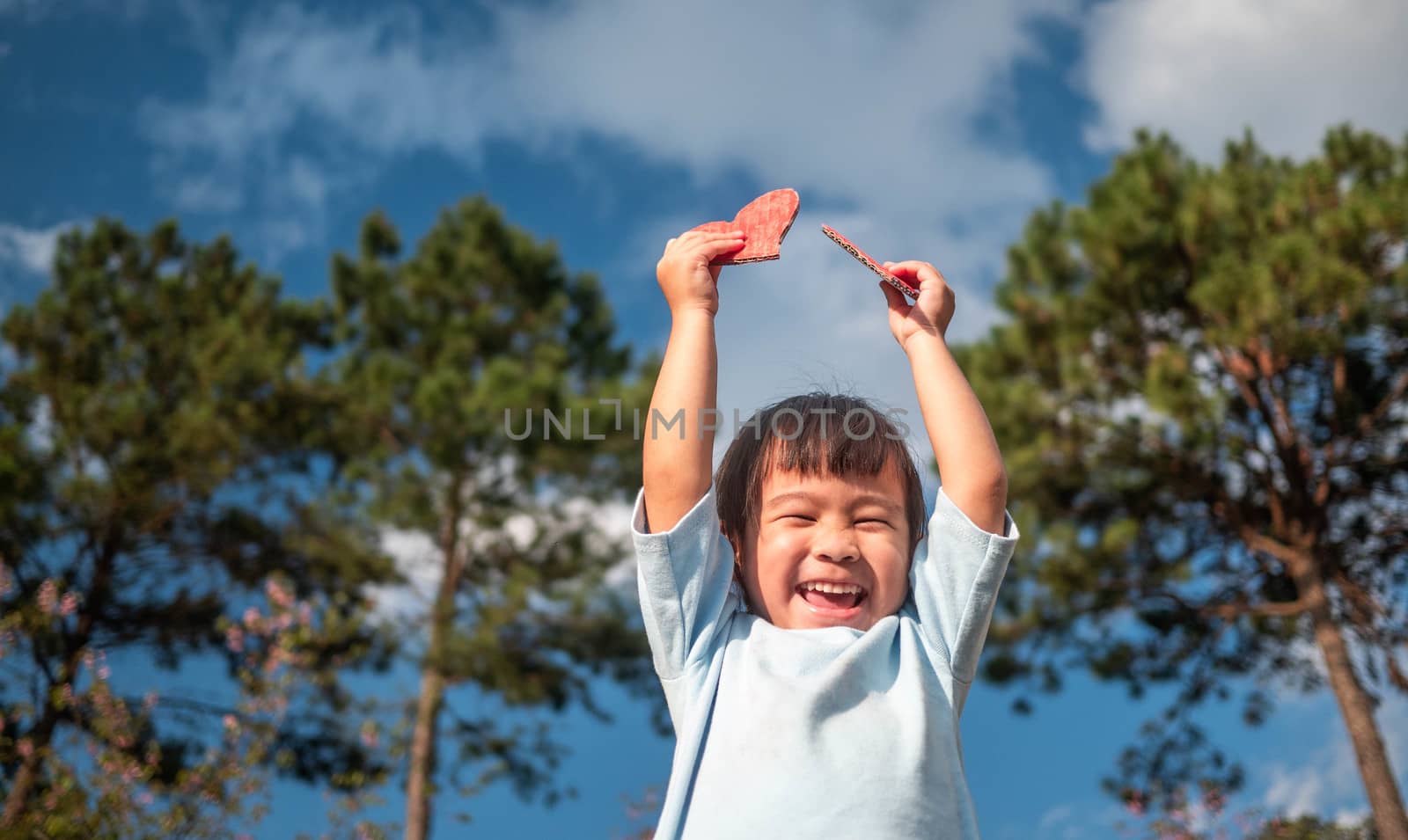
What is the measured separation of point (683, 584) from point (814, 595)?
200mm

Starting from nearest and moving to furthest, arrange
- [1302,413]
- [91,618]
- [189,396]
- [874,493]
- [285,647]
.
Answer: [874,493] → [285,647] → [1302,413] → [91,618] → [189,396]

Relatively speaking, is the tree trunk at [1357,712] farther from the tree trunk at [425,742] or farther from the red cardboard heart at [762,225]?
the red cardboard heart at [762,225]

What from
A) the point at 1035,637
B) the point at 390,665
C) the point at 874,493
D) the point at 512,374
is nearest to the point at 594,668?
the point at 390,665

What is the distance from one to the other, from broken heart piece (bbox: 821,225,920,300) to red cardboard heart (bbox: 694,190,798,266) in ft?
0.28

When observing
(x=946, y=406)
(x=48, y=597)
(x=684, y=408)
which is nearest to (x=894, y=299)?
(x=946, y=406)

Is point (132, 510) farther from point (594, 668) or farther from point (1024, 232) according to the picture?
point (1024, 232)

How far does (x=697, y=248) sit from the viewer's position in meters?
1.59

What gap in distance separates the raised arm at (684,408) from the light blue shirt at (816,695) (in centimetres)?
3

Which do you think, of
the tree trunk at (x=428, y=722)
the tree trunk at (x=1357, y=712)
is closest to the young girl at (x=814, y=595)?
the tree trunk at (x=1357, y=712)

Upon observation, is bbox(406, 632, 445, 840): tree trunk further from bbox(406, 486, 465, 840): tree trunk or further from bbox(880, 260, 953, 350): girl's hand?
bbox(880, 260, 953, 350): girl's hand

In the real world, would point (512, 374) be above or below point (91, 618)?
above

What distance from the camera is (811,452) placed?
5.11 feet

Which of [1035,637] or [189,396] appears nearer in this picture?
[1035,637]

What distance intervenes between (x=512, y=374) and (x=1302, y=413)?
7.64 meters
